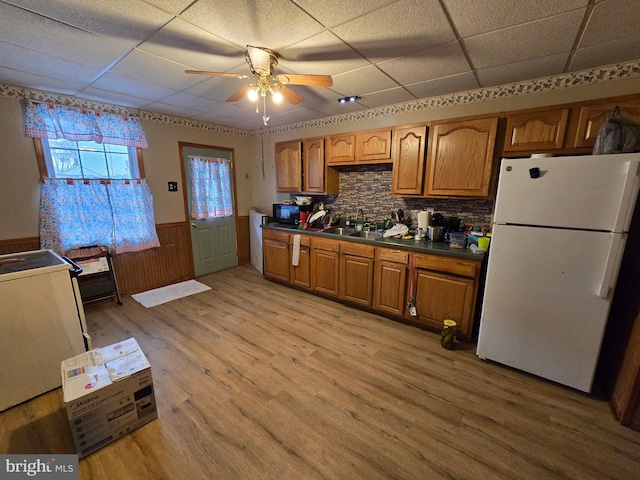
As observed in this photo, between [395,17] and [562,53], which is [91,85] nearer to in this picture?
[395,17]

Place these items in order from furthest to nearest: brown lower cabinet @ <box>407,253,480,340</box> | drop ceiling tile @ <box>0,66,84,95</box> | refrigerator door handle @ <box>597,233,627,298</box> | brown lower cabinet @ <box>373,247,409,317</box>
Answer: brown lower cabinet @ <box>373,247,409,317</box>
brown lower cabinet @ <box>407,253,480,340</box>
drop ceiling tile @ <box>0,66,84,95</box>
refrigerator door handle @ <box>597,233,627,298</box>

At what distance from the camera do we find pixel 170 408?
1.75 metres

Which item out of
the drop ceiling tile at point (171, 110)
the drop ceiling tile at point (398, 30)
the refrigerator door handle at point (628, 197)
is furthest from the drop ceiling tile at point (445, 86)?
the drop ceiling tile at point (171, 110)

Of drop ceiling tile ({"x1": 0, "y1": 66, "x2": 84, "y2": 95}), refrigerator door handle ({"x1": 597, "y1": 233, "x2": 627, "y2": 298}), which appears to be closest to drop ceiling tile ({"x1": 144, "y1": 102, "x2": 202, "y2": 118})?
drop ceiling tile ({"x1": 0, "y1": 66, "x2": 84, "y2": 95})

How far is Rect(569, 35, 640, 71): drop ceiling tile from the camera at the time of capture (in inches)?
67.6

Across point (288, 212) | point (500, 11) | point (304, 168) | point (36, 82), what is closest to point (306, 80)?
point (500, 11)

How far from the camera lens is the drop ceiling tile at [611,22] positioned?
1.36 meters

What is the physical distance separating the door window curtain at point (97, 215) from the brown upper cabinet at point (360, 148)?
2.54 meters

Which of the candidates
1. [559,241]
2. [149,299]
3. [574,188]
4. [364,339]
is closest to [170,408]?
[364,339]

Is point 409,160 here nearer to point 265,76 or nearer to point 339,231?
point 339,231

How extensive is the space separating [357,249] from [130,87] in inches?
112

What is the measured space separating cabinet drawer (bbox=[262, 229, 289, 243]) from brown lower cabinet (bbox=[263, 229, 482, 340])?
0.05 feet

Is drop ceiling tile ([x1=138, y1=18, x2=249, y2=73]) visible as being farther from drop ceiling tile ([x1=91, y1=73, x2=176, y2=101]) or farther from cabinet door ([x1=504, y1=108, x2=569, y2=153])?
cabinet door ([x1=504, y1=108, x2=569, y2=153])

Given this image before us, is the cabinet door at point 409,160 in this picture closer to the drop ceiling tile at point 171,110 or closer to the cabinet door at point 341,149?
the cabinet door at point 341,149
